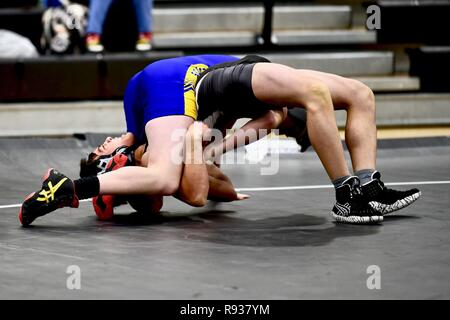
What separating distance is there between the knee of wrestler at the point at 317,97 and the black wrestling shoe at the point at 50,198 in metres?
0.82

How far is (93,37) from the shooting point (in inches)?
238

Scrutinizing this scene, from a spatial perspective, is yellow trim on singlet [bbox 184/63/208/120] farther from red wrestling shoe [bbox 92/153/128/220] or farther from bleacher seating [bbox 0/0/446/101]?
bleacher seating [bbox 0/0/446/101]

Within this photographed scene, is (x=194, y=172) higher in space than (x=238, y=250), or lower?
higher

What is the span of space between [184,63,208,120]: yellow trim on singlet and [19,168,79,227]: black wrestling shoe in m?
0.49

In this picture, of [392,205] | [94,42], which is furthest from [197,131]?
[94,42]

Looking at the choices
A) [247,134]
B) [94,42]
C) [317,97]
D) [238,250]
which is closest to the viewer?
[238,250]

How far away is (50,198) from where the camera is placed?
10.7 feet

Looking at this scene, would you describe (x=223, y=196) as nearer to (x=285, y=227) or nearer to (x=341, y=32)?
(x=285, y=227)

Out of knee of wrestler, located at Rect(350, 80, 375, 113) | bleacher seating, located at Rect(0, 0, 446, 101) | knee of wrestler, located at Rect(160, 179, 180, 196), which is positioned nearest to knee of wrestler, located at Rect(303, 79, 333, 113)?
knee of wrestler, located at Rect(350, 80, 375, 113)

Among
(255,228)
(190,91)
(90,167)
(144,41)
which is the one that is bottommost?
(255,228)

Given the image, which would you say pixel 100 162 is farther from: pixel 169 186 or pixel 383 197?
pixel 383 197

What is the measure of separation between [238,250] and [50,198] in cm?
70

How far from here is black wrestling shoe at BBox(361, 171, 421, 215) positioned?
3.25 meters

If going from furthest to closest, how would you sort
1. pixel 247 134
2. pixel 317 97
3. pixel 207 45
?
pixel 207 45 < pixel 247 134 < pixel 317 97
